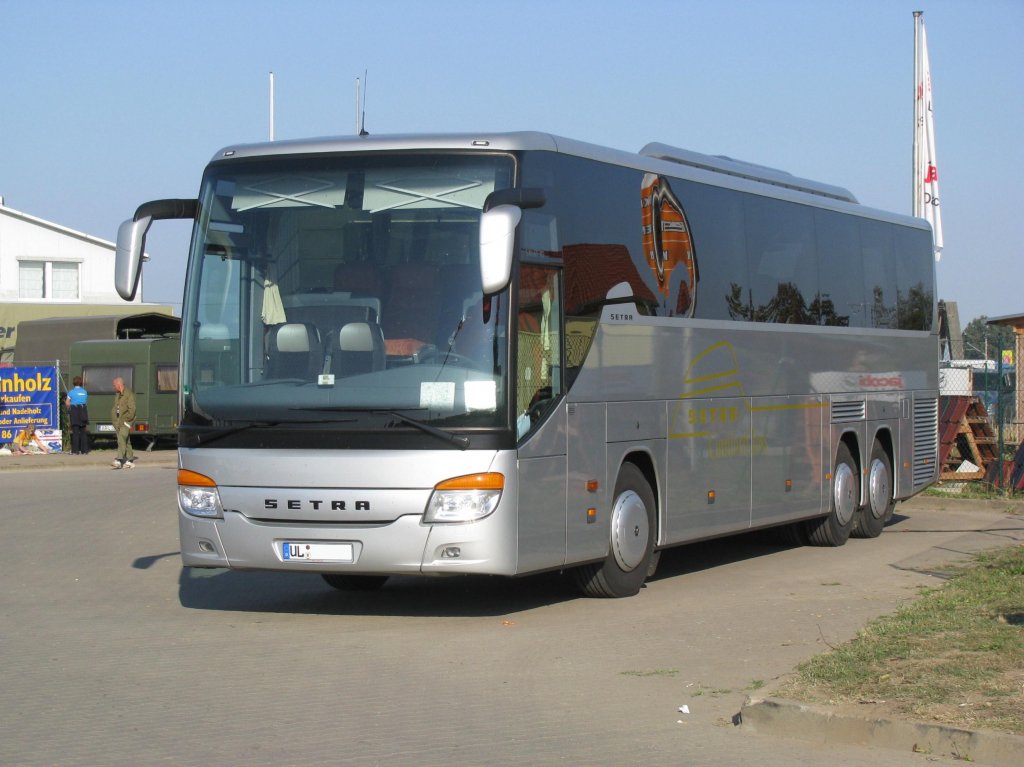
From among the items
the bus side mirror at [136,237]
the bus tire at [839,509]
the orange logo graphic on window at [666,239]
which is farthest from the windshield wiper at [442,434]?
the bus tire at [839,509]

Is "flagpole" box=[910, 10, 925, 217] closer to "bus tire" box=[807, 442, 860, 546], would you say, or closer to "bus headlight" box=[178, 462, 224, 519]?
"bus tire" box=[807, 442, 860, 546]

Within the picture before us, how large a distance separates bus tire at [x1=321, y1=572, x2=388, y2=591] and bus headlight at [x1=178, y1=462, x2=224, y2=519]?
199 centimetres

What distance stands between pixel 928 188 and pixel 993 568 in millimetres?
13006

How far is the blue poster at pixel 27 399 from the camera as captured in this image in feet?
122

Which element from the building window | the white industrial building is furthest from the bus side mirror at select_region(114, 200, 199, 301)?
the building window

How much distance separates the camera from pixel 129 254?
11.3 metres

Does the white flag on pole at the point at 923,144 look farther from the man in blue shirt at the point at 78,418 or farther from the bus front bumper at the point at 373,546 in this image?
the man in blue shirt at the point at 78,418

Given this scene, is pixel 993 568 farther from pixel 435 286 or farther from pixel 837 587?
pixel 435 286

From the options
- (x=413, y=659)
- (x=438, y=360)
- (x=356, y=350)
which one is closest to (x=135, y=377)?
(x=356, y=350)

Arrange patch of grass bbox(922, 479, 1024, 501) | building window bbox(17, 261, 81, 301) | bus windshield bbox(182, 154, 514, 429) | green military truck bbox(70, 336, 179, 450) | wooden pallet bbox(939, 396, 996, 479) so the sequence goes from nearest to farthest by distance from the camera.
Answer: bus windshield bbox(182, 154, 514, 429)
patch of grass bbox(922, 479, 1024, 501)
wooden pallet bbox(939, 396, 996, 479)
green military truck bbox(70, 336, 179, 450)
building window bbox(17, 261, 81, 301)

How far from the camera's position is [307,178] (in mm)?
11281

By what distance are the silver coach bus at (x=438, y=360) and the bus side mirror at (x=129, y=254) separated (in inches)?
0.9

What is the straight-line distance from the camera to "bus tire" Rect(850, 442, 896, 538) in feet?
59.5

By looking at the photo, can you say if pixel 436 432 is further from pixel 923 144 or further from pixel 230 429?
pixel 923 144
